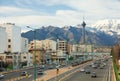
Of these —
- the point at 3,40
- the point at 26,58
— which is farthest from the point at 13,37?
the point at 26,58

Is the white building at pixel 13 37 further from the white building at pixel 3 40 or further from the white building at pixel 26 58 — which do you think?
the white building at pixel 26 58

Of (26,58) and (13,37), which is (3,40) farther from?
(13,37)

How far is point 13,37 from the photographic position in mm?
157375

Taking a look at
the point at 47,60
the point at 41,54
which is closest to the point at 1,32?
the point at 41,54

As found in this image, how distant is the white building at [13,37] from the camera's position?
154 m

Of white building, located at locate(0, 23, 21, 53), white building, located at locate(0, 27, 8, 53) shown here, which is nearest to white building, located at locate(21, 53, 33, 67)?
white building, located at locate(0, 27, 8, 53)

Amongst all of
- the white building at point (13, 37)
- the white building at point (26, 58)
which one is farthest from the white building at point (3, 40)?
the white building at point (26, 58)

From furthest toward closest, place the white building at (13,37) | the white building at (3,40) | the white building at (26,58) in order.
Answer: the white building at (13,37)
the white building at (3,40)
the white building at (26,58)

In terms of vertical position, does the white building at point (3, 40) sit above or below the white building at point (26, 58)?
above

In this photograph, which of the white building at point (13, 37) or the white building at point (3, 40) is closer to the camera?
the white building at point (3, 40)

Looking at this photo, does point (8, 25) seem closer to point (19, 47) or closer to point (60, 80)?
point (19, 47)

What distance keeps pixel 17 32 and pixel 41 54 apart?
2097cm

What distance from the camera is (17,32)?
532 feet

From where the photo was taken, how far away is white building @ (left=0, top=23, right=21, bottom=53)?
154 metres
